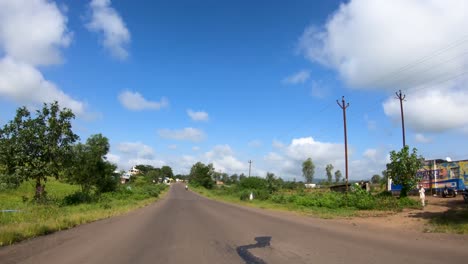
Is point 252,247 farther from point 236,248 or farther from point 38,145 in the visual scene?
point 38,145

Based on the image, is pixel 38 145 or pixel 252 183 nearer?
pixel 38 145

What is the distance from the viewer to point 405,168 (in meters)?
29.2

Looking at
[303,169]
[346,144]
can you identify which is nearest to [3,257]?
[346,144]

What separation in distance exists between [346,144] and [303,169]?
72325mm

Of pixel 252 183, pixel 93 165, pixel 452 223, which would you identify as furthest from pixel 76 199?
pixel 252 183

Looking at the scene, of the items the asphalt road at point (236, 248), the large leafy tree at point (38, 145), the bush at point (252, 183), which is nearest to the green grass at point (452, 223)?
the asphalt road at point (236, 248)

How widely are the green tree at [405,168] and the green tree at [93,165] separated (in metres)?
31.3

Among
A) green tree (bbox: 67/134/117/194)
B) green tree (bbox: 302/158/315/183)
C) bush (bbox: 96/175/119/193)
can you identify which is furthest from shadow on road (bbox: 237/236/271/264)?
green tree (bbox: 302/158/315/183)

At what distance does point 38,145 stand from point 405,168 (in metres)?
29.1

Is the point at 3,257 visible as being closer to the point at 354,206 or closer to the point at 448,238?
the point at 448,238

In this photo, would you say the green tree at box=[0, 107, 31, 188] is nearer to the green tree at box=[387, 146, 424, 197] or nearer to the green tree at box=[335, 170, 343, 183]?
the green tree at box=[387, 146, 424, 197]

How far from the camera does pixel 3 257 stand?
920 centimetres

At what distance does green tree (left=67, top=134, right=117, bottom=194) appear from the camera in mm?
40875

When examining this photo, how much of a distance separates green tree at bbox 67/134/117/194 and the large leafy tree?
1074cm
